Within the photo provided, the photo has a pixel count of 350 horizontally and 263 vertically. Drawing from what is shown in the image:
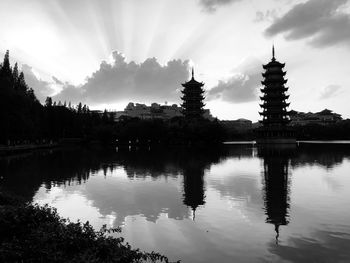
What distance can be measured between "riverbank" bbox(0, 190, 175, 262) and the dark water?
309cm

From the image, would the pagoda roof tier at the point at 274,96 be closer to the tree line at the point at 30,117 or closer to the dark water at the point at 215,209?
the tree line at the point at 30,117

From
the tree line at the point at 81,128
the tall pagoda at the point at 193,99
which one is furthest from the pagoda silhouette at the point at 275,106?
the tall pagoda at the point at 193,99

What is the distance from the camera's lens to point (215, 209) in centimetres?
1795

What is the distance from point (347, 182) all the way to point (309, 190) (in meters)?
5.34

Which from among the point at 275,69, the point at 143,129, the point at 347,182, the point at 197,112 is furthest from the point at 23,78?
the point at 347,182

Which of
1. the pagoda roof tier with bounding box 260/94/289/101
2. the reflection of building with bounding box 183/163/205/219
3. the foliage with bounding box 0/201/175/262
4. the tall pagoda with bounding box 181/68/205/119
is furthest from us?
the tall pagoda with bounding box 181/68/205/119

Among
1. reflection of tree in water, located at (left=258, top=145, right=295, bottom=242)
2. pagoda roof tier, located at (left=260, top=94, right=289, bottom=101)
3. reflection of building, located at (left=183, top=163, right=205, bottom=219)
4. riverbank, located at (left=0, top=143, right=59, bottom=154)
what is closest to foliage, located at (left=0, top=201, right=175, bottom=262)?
reflection of tree in water, located at (left=258, top=145, right=295, bottom=242)

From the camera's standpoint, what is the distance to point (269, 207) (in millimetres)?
18453

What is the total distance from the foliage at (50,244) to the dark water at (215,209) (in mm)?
3093

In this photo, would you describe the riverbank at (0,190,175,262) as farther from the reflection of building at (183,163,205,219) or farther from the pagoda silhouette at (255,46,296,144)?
the pagoda silhouette at (255,46,296,144)

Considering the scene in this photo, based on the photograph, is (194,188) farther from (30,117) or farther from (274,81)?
(274,81)

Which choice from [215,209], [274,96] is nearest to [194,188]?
[215,209]

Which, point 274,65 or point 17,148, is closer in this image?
point 17,148

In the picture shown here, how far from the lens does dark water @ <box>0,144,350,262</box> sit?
12.0 meters
